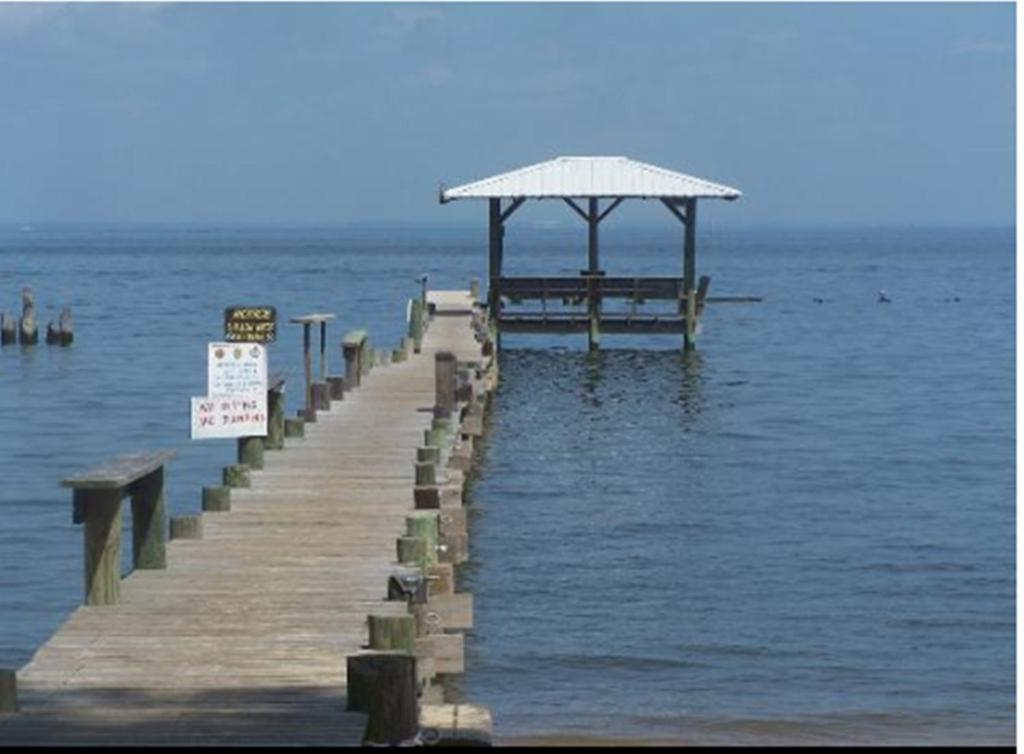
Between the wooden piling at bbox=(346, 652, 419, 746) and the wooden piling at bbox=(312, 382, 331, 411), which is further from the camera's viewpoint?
the wooden piling at bbox=(312, 382, 331, 411)

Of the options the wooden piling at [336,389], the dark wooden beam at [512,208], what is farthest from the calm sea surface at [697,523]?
the dark wooden beam at [512,208]

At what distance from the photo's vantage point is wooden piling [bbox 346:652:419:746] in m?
10.1

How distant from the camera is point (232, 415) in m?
19.8

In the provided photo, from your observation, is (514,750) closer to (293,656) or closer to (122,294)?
(293,656)

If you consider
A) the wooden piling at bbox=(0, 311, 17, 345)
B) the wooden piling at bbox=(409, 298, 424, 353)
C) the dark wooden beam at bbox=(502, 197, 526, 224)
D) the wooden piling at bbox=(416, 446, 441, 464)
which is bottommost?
the wooden piling at bbox=(0, 311, 17, 345)

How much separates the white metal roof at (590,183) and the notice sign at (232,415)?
26203 mm

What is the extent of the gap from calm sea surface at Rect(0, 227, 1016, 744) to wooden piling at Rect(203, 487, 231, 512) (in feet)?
5.30

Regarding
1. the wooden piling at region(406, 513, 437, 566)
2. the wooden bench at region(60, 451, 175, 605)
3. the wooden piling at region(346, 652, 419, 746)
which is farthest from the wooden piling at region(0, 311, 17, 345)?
the wooden piling at region(346, 652, 419, 746)

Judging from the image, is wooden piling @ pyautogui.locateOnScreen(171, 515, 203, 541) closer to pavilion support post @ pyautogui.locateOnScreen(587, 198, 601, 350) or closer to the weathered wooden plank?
the weathered wooden plank

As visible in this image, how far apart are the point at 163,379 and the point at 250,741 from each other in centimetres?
3672

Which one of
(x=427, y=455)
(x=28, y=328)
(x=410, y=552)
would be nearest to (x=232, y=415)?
(x=427, y=455)

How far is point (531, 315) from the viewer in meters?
45.5

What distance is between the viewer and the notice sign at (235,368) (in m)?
19.5

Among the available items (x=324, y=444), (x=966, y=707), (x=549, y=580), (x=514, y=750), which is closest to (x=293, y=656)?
(x=514, y=750)
